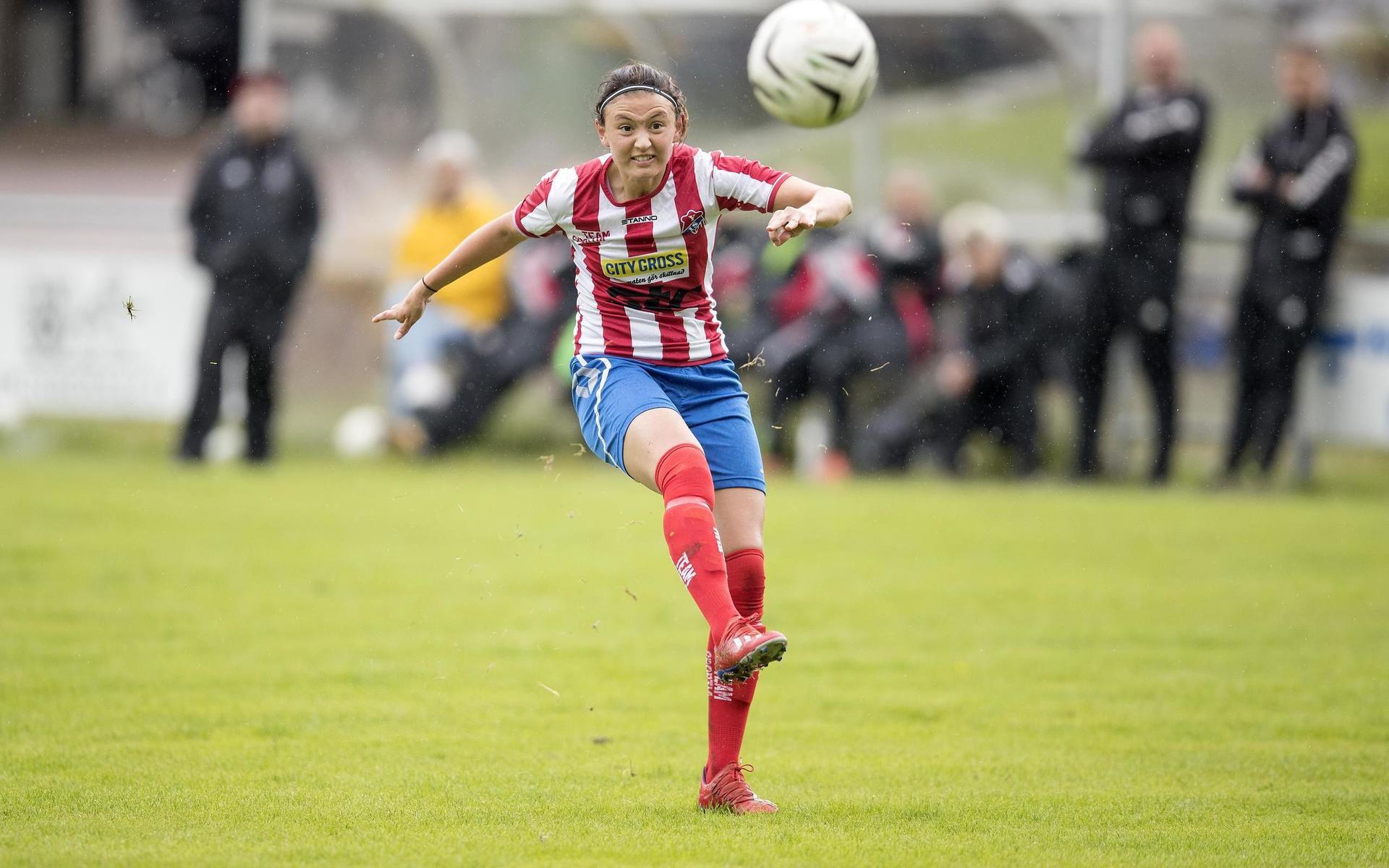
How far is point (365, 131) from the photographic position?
54.3ft

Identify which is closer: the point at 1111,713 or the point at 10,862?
the point at 10,862

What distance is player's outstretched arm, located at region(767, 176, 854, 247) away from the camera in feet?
15.8

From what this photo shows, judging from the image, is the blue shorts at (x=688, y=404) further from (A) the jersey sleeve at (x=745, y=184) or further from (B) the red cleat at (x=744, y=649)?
(B) the red cleat at (x=744, y=649)

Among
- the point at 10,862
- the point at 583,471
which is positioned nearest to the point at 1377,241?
the point at 583,471

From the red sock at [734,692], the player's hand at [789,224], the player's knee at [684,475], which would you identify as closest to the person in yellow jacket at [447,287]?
the red sock at [734,692]

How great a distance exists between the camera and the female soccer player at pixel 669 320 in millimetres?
5062

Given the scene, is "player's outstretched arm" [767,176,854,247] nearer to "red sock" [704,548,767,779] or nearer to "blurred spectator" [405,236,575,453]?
"red sock" [704,548,767,779]

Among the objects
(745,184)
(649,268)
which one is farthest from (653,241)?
(745,184)

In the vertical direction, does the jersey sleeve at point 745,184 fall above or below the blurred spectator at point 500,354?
above

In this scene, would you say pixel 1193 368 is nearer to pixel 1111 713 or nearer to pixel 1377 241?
pixel 1377 241

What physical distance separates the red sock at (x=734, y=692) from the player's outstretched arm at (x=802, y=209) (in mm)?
990

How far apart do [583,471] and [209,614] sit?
6.34 m

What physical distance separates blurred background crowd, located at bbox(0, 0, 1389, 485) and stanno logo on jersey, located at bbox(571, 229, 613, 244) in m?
5.97

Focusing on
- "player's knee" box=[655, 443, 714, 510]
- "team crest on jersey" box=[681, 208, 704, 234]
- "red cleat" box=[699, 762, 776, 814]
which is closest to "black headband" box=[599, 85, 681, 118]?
"team crest on jersey" box=[681, 208, 704, 234]
